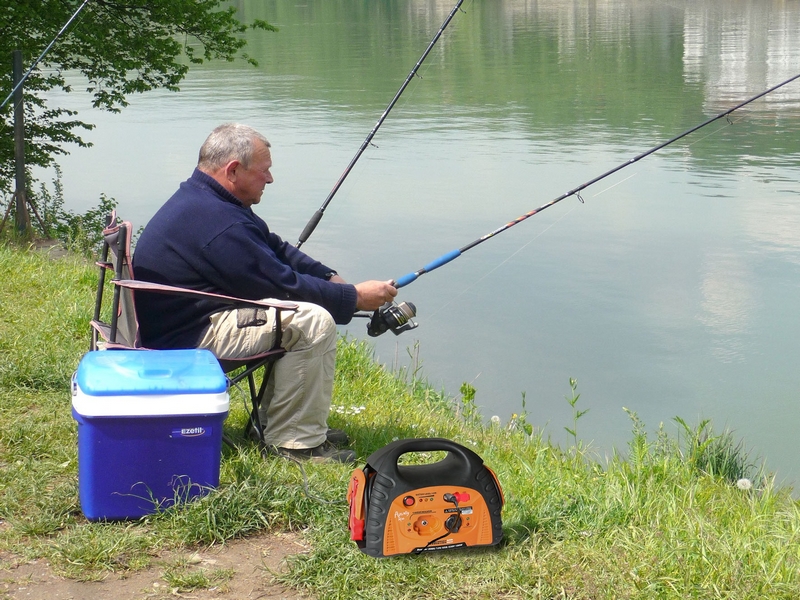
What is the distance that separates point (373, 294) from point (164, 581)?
1305 mm

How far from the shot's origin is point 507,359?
256 inches

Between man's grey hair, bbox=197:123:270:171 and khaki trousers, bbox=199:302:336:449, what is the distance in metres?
0.49

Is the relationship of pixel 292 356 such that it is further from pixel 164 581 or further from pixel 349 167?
pixel 349 167

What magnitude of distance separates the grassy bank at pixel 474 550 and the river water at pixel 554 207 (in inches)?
72.6

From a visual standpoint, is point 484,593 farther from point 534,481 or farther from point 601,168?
point 601,168

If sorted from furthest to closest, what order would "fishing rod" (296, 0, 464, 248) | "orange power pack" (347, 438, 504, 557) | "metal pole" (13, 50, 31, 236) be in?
"metal pole" (13, 50, 31, 236), "fishing rod" (296, 0, 464, 248), "orange power pack" (347, 438, 504, 557)

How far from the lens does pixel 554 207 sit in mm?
10234

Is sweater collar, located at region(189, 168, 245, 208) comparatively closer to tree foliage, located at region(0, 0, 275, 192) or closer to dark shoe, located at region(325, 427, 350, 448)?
dark shoe, located at region(325, 427, 350, 448)

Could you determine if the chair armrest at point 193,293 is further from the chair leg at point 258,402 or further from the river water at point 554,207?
the river water at point 554,207

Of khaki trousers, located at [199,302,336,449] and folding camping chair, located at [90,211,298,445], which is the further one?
khaki trousers, located at [199,302,336,449]

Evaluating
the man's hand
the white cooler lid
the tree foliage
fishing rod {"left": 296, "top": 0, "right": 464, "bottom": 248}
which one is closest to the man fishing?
the man's hand

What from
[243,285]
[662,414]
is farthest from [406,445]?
[662,414]

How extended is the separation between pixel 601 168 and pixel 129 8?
18.4ft

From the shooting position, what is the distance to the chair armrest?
114 inches
